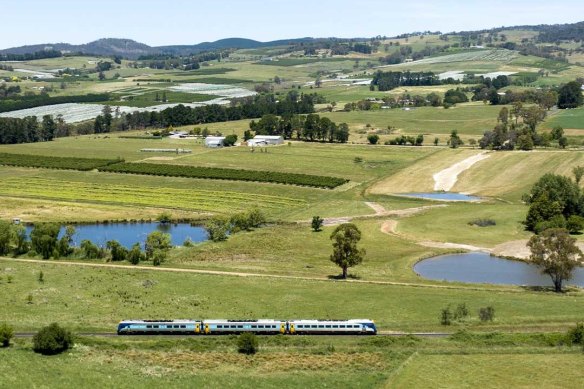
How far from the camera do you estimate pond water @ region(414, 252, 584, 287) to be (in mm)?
88019

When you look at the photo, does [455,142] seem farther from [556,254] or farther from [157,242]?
[157,242]

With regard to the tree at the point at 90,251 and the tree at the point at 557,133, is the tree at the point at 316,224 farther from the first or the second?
the tree at the point at 557,133

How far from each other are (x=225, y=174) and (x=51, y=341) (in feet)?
332

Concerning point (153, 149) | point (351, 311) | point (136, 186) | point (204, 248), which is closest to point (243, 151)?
point (153, 149)

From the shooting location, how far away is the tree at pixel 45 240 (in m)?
93.9

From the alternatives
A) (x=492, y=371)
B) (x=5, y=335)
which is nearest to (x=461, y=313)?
(x=492, y=371)

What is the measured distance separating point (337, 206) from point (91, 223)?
41725mm

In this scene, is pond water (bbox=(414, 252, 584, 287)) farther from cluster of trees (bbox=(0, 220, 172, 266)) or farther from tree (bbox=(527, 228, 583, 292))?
cluster of trees (bbox=(0, 220, 172, 266))

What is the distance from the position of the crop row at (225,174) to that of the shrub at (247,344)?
88611 mm

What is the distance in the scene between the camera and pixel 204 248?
331ft

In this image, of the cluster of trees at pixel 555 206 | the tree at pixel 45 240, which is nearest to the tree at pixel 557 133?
the cluster of trees at pixel 555 206

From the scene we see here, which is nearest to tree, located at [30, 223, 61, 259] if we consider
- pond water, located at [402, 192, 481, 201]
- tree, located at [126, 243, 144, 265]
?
tree, located at [126, 243, 144, 265]

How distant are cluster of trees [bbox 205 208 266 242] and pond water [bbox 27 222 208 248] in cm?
349

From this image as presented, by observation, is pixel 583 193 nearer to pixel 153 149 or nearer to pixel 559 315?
pixel 559 315
